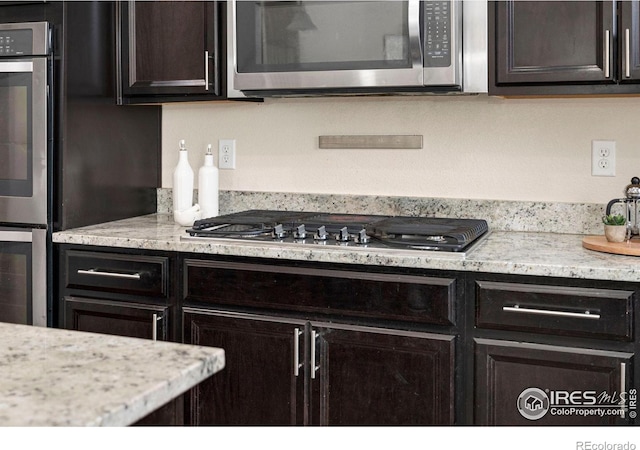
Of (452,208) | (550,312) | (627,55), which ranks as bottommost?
(550,312)

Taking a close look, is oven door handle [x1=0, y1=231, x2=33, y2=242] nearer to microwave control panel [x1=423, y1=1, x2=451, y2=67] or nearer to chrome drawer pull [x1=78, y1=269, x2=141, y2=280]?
chrome drawer pull [x1=78, y1=269, x2=141, y2=280]

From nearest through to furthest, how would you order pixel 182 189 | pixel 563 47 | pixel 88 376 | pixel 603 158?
pixel 88 376
pixel 563 47
pixel 603 158
pixel 182 189

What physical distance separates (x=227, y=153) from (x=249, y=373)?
104 centimetres

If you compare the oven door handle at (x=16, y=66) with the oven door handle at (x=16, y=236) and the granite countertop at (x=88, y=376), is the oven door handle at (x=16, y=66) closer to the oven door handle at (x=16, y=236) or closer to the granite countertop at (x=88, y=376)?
the oven door handle at (x=16, y=236)

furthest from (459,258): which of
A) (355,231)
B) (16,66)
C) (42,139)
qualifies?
(16,66)

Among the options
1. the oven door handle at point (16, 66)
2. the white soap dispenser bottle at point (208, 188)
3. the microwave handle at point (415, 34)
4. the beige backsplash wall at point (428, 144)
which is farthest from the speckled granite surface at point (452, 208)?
the oven door handle at point (16, 66)

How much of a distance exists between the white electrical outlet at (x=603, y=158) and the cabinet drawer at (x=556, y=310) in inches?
27.8

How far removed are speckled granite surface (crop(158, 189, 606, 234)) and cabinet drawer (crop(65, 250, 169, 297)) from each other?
64 cm

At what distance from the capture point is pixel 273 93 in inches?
96.0

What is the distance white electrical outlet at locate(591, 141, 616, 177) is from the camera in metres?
2.36

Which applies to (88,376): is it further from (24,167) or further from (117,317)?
→ (24,167)

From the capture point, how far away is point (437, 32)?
2176mm

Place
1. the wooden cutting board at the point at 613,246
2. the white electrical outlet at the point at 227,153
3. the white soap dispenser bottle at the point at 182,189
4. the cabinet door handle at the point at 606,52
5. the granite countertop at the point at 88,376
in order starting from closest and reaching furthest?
the granite countertop at the point at 88,376 < the wooden cutting board at the point at 613,246 < the cabinet door handle at the point at 606,52 < the white soap dispenser bottle at the point at 182,189 < the white electrical outlet at the point at 227,153

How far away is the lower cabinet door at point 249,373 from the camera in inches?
82.7
